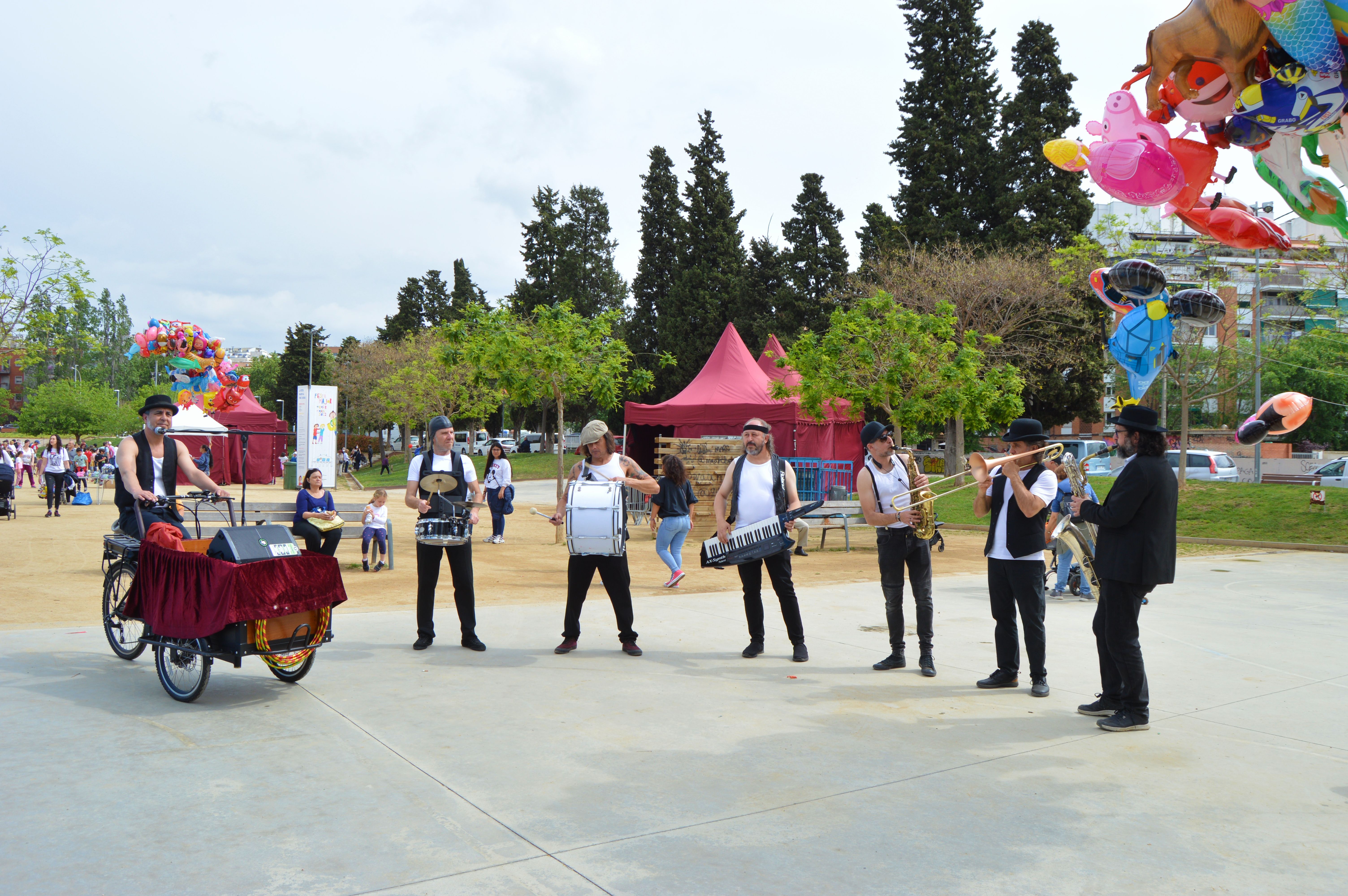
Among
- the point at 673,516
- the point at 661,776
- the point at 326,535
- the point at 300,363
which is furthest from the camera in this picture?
the point at 300,363

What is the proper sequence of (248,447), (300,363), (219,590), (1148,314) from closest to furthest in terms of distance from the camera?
(219,590), (1148,314), (248,447), (300,363)

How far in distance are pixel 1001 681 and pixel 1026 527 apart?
1.09 metres

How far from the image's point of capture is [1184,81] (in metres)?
4.59

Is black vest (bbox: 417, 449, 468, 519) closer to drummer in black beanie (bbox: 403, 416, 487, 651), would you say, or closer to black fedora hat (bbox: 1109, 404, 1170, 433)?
drummer in black beanie (bbox: 403, 416, 487, 651)

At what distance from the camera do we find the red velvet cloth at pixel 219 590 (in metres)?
5.61

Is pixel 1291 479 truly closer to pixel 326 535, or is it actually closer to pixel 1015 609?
pixel 1015 609

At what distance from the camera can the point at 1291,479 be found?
29000 mm

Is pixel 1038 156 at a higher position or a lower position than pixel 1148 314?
higher

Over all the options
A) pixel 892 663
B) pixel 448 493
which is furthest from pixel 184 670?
pixel 892 663

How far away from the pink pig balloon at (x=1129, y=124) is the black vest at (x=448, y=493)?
5.12 m

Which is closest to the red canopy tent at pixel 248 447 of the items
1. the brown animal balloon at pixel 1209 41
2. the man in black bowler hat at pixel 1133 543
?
the man in black bowler hat at pixel 1133 543

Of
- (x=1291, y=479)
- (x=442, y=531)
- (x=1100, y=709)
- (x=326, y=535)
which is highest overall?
(x=442, y=531)

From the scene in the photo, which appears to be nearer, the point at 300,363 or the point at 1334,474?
the point at 1334,474

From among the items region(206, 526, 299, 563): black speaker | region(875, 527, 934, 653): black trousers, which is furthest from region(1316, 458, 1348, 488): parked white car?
region(206, 526, 299, 563): black speaker
